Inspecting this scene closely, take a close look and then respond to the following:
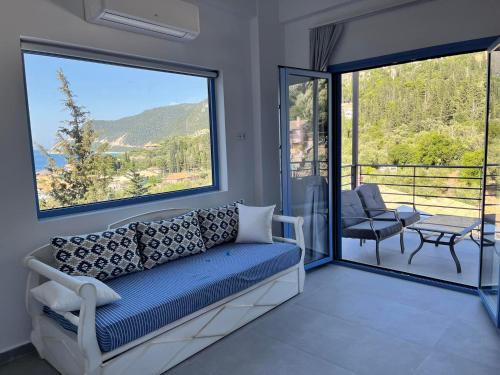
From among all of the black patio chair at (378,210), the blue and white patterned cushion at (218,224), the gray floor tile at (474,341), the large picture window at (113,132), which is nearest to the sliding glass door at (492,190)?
the gray floor tile at (474,341)

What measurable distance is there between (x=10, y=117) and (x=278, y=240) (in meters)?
2.37

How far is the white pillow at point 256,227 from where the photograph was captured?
339 cm

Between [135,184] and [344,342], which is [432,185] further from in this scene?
[135,184]

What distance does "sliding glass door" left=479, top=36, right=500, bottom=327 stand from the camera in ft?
9.10

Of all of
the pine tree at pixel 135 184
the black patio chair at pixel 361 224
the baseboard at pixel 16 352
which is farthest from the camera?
the black patio chair at pixel 361 224

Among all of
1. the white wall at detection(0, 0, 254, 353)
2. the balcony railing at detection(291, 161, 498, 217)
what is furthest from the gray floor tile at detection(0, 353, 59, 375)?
the balcony railing at detection(291, 161, 498, 217)

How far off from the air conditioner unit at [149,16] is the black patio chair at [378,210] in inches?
120

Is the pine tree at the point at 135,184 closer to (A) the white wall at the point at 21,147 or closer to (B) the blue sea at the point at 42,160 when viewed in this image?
(A) the white wall at the point at 21,147

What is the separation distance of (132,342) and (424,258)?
3.54 metres

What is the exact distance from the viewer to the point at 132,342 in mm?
2066

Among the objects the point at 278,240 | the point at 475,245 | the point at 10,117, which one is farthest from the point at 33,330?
the point at 475,245

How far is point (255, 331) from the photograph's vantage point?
2746 mm

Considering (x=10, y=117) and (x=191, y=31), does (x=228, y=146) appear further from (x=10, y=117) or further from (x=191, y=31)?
(x=10, y=117)

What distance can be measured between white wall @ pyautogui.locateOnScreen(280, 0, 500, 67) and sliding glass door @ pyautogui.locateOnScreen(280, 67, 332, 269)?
1.32 ft
